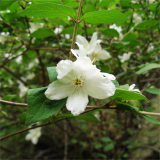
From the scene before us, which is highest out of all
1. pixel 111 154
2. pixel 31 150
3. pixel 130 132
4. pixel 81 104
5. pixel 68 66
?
pixel 68 66

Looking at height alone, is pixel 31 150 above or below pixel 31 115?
below

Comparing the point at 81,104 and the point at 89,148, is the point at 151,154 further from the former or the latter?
the point at 81,104

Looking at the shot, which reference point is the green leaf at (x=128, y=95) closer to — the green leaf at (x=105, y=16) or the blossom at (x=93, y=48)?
the green leaf at (x=105, y=16)

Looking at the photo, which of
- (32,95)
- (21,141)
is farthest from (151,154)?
(32,95)

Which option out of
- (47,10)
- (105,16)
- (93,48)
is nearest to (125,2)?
(93,48)

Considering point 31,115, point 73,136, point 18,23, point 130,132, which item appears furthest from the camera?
point 73,136

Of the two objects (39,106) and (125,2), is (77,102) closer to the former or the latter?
(39,106)

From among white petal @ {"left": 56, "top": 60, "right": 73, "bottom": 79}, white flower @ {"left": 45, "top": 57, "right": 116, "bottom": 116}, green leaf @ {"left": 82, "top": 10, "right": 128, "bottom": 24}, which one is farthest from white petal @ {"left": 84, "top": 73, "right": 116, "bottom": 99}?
green leaf @ {"left": 82, "top": 10, "right": 128, "bottom": 24}

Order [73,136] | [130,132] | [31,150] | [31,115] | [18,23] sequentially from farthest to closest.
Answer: [31,150] → [73,136] → [130,132] → [18,23] → [31,115]
